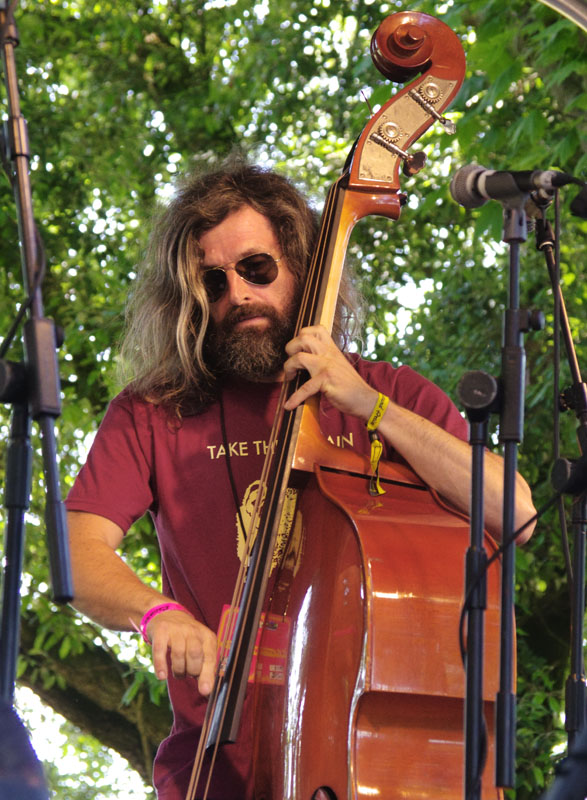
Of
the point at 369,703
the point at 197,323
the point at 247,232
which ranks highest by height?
the point at 247,232

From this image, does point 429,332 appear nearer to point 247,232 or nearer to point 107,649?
point 107,649

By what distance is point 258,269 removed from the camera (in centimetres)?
284

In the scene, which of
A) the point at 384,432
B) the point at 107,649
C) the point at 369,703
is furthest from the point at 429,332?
the point at 369,703

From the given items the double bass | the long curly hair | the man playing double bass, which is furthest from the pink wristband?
the long curly hair

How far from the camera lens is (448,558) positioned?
225cm

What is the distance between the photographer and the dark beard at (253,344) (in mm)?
2762

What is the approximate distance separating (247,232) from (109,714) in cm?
425

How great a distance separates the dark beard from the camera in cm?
276

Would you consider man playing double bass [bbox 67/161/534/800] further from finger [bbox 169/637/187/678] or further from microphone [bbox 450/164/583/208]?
microphone [bbox 450/164/583/208]

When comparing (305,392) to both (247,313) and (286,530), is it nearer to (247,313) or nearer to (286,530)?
(286,530)

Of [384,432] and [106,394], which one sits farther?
[106,394]

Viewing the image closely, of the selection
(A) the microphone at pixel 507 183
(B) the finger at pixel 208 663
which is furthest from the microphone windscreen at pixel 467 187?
(B) the finger at pixel 208 663

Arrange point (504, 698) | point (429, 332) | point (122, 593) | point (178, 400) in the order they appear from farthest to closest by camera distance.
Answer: point (429, 332) < point (178, 400) < point (122, 593) < point (504, 698)

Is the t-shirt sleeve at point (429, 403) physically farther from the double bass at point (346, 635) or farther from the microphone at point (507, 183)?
the microphone at point (507, 183)
